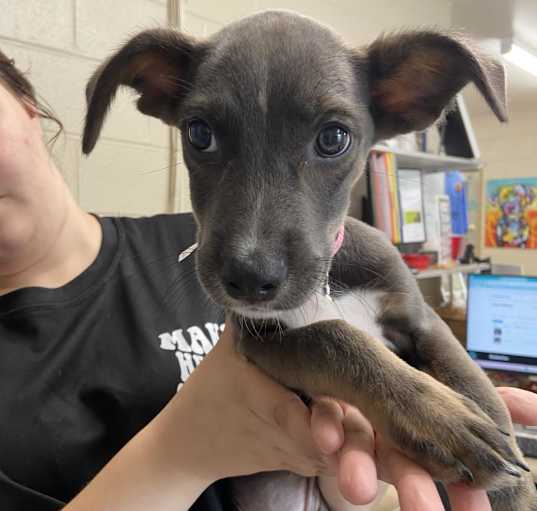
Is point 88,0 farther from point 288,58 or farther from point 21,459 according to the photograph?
point 21,459

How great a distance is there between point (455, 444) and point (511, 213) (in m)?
9.30

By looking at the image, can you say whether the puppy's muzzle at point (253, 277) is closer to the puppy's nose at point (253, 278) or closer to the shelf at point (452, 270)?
the puppy's nose at point (253, 278)

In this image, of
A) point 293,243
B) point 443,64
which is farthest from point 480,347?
point 293,243

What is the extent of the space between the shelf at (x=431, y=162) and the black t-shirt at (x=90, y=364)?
171 centimetres

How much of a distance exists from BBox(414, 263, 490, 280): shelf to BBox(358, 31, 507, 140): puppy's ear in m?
1.90

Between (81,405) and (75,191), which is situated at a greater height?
(75,191)

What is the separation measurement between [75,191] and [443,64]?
4.96 feet

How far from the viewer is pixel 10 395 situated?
1187 millimetres

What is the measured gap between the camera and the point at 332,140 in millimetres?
947

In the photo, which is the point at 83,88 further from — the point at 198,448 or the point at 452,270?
the point at 452,270

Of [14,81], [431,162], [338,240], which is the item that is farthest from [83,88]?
[431,162]

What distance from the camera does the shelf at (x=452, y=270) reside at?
3172mm

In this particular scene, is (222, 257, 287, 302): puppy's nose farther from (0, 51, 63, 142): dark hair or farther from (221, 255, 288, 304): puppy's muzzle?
(0, 51, 63, 142): dark hair

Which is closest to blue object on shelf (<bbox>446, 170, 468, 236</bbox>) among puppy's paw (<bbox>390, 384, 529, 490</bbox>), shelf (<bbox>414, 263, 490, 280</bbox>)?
shelf (<bbox>414, 263, 490, 280</bbox>)
